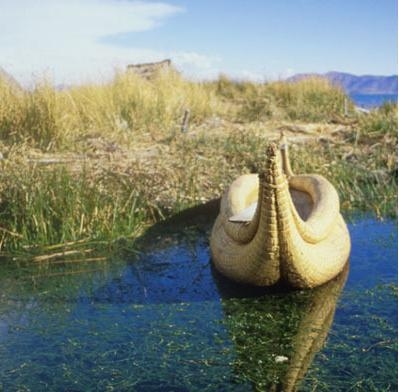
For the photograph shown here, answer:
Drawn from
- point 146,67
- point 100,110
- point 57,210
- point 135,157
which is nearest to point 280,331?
point 57,210

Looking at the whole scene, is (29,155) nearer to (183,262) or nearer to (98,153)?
(98,153)

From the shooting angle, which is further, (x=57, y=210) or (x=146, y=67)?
(x=146, y=67)

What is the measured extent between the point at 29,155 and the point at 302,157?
3793mm

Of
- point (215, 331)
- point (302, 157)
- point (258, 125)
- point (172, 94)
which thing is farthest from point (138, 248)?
point (172, 94)

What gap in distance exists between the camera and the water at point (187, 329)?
12.6ft

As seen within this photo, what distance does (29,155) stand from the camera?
8734 millimetres

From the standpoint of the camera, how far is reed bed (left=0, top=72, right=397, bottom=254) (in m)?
6.71

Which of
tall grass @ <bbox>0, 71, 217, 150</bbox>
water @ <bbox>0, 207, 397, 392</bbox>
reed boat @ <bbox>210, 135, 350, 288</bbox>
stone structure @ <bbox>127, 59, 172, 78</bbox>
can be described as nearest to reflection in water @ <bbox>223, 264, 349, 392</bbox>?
water @ <bbox>0, 207, 397, 392</bbox>

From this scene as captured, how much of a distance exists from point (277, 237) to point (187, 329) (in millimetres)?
906

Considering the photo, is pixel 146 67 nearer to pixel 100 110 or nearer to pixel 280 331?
pixel 100 110

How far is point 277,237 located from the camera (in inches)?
182

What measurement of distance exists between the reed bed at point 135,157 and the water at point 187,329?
27.8 inches

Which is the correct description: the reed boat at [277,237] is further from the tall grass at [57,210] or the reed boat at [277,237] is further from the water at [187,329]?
the tall grass at [57,210]

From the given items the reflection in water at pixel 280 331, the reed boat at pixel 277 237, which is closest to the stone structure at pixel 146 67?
the reed boat at pixel 277 237
